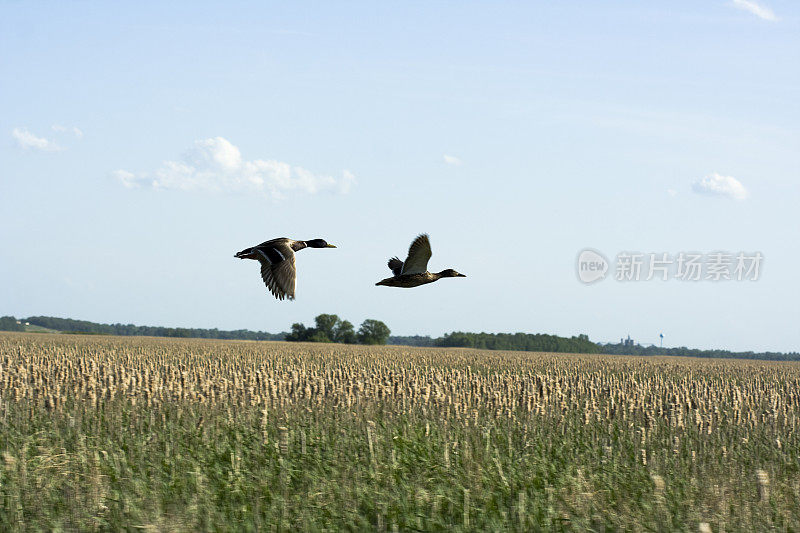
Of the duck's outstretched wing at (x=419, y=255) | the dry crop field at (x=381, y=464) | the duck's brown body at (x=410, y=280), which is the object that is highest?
the duck's outstretched wing at (x=419, y=255)

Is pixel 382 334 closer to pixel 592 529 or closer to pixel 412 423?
pixel 412 423

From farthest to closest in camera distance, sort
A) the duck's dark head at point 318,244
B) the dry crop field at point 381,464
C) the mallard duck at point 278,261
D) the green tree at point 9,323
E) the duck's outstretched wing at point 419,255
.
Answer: the green tree at point 9,323 → the dry crop field at point 381,464 → the duck's outstretched wing at point 419,255 → the mallard duck at point 278,261 → the duck's dark head at point 318,244

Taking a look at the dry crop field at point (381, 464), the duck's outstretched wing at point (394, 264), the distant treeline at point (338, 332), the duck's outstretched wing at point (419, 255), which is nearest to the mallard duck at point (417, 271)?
the duck's outstretched wing at point (419, 255)

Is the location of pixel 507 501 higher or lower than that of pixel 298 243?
lower

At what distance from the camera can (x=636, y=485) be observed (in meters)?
9.21

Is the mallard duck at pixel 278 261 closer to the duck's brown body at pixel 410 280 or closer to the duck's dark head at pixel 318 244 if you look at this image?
the duck's dark head at pixel 318 244

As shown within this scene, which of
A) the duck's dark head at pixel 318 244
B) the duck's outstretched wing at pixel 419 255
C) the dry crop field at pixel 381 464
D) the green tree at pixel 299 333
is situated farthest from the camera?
the green tree at pixel 299 333

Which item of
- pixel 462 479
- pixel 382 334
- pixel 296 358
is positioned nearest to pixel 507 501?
pixel 462 479

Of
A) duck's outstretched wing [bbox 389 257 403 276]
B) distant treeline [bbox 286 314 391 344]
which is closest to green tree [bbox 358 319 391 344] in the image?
distant treeline [bbox 286 314 391 344]

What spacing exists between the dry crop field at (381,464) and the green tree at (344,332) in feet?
234

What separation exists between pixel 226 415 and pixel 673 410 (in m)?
8.50

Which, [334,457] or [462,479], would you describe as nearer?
[462,479]

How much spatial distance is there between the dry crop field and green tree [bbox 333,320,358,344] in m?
71.3

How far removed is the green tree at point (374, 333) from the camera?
86.0m
